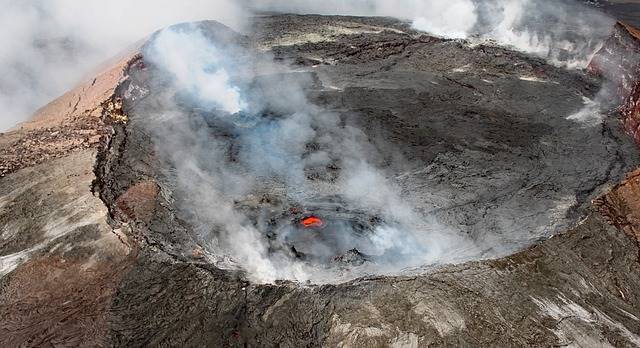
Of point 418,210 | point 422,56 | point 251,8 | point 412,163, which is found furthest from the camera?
point 251,8

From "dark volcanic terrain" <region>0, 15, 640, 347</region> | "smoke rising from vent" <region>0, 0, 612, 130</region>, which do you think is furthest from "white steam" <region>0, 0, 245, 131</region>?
"dark volcanic terrain" <region>0, 15, 640, 347</region>

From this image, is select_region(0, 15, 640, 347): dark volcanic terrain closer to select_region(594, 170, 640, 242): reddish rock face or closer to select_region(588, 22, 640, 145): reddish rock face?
select_region(594, 170, 640, 242): reddish rock face

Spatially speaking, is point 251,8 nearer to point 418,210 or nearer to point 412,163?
point 412,163

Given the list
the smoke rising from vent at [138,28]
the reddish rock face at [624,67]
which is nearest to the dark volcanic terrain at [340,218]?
the reddish rock face at [624,67]

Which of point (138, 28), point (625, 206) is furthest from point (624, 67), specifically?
point (138, 28)

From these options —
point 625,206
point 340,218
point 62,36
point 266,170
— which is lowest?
point 625,206

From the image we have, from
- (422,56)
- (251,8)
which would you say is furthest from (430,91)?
(251,8)

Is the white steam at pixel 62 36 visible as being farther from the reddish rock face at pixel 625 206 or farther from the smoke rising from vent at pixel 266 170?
the reddish rock face at pixel 625 206

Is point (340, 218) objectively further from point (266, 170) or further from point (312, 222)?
point (266, 170)
